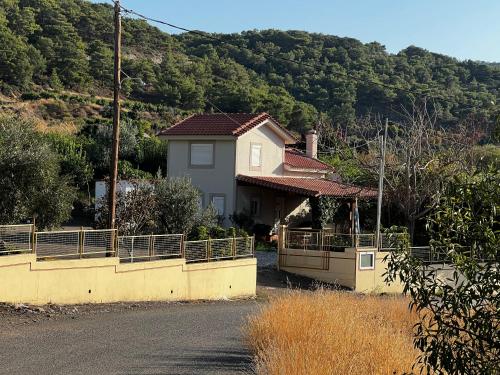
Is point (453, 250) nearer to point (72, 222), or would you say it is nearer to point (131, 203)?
point (131, 203)

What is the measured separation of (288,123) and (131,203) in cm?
4770

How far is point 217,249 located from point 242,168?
14953 millimetres

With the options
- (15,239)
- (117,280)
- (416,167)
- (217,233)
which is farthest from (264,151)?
(15,239)

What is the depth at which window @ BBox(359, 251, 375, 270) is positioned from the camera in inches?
1140

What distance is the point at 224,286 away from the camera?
23.1 m

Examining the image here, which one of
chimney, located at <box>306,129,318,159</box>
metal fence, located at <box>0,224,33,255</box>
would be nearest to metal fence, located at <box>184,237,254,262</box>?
metal fence, located at <box>0,224,33,255</box>

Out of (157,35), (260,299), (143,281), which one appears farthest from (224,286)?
(157,35)

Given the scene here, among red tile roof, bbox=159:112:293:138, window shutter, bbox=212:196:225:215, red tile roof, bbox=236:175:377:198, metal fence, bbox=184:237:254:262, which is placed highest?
red tile roof, bbox=159:112:293:138

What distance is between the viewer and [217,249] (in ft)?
75.4

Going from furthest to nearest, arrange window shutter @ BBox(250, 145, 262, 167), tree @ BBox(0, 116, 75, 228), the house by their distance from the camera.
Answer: window shutter @ BBox(250, 145, 262, 167) < the house < tree @ BBox(0, 116, 75, 228)

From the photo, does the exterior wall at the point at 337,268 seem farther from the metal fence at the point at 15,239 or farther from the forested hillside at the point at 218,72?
the forested hillside at the point at 218,72

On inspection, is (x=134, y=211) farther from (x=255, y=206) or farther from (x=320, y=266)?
(x=255, y=206)

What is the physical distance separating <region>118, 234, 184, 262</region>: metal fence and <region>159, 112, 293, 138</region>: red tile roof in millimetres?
16402

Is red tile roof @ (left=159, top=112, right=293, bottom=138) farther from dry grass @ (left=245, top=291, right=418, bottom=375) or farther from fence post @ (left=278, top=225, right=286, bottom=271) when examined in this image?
dry grass @ (left=245, top=291, right=418, bottom=375)
